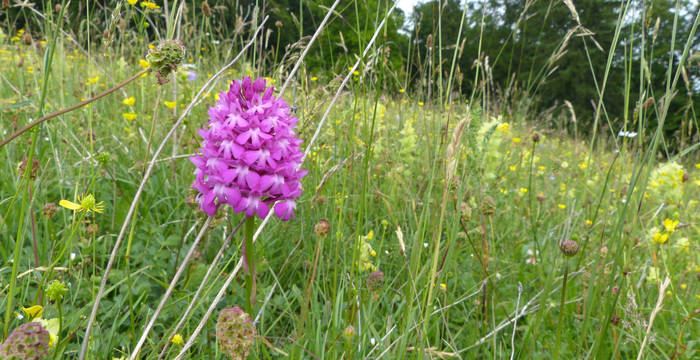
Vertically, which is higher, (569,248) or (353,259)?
(569,248)

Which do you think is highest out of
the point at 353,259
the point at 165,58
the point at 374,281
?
the point at 165,58

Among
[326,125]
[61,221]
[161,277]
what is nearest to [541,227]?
[326,125]

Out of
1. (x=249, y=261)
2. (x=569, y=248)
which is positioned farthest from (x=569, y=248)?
(x=249, y=261)

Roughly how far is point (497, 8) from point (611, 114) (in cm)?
2214

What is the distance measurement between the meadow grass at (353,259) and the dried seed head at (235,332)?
24 cm

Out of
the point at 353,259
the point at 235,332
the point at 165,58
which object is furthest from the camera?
the point at 353,259

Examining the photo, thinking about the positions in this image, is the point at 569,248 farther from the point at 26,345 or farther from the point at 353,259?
the point at 26,345

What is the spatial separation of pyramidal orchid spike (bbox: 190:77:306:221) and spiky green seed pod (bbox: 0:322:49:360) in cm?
36

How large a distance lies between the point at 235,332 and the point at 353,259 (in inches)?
16.0

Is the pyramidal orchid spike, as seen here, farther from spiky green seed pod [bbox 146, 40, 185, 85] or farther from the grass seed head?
the grass seed head

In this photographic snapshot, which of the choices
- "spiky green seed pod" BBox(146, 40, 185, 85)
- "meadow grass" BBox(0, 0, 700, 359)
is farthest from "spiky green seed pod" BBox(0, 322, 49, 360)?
"spiky green seed pod" BBox(146, 40, 185, 85)

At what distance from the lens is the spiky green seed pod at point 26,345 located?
0.53m

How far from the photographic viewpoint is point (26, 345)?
1.75 ft

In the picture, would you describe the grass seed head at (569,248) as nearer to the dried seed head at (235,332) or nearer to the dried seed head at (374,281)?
the dried seed head at (374,281)
